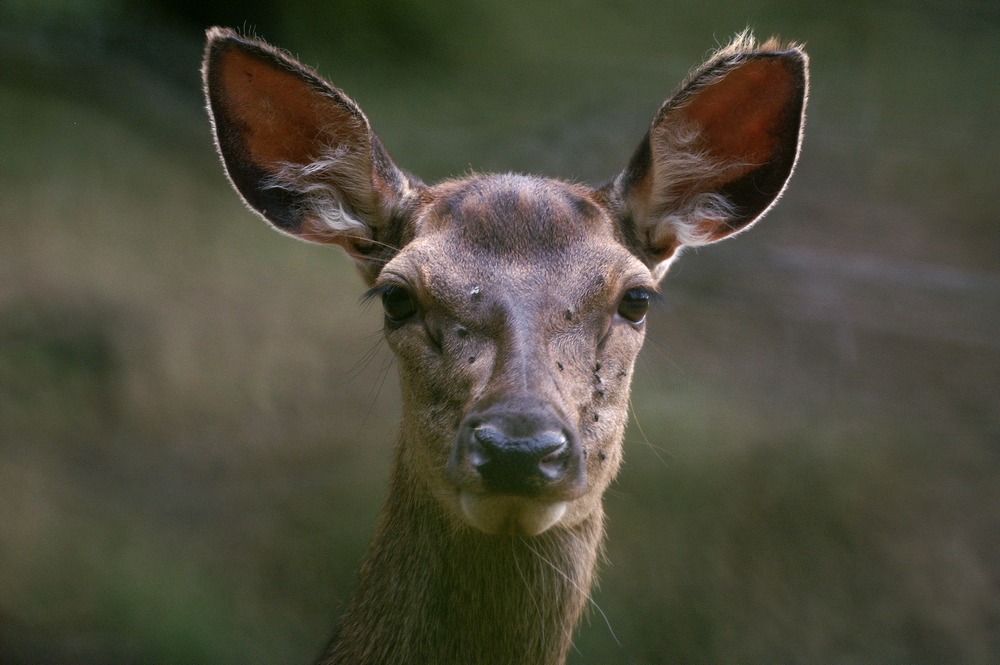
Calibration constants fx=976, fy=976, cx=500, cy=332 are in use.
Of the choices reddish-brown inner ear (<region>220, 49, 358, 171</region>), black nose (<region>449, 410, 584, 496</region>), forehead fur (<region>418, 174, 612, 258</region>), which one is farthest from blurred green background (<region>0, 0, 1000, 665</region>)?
black nose (<region>449, 410, 584, 496</region>)

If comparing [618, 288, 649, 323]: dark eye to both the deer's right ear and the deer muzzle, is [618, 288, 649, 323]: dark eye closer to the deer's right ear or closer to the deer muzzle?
the deer muzzle

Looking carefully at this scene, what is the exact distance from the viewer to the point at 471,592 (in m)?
3.80

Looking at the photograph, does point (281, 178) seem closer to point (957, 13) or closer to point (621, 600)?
point (621, 600)

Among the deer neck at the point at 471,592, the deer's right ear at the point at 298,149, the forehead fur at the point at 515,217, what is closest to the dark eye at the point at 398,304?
the forehead fur at the point at 515,217

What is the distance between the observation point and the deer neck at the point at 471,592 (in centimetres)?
380

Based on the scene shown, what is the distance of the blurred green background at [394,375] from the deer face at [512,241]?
2500 millimetres

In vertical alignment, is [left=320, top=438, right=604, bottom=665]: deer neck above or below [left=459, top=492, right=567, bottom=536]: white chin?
below

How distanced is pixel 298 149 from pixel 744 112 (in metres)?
1.96

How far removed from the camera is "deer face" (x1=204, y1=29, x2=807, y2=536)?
3293 millimetres

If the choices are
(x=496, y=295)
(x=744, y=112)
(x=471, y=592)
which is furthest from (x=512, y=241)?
(x=471, y=592)

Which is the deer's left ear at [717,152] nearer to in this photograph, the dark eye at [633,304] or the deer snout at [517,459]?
the dark eye at [633,304]

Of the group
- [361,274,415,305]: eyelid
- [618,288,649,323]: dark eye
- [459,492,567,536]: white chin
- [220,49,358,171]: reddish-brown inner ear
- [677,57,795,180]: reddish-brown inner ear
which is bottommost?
[459,492,567,536]: white chin

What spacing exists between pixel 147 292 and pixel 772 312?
515cm

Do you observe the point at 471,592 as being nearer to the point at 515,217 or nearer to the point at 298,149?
the point at 515,217
